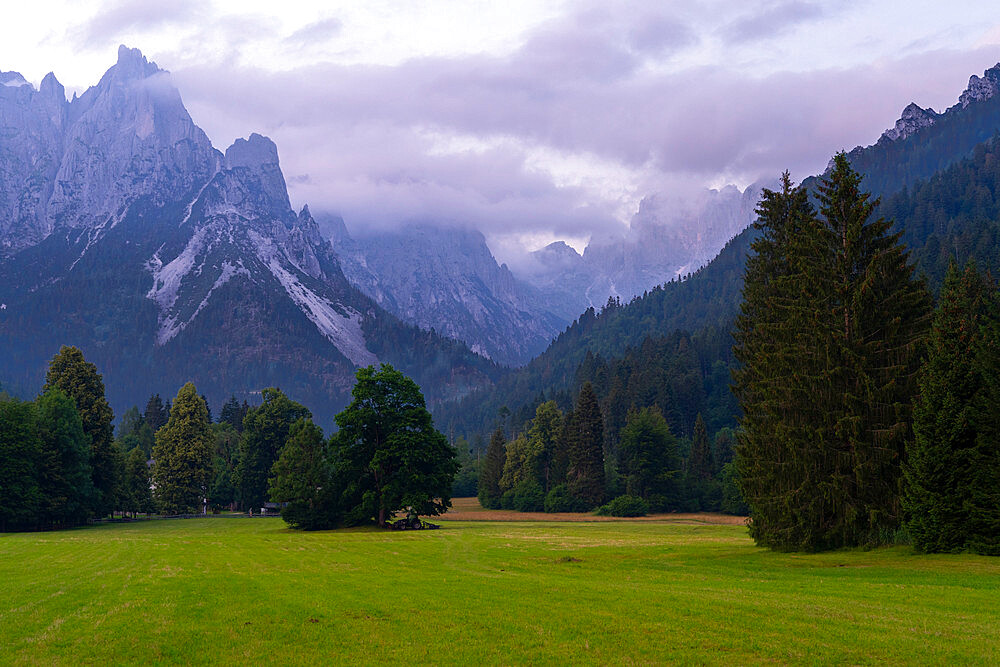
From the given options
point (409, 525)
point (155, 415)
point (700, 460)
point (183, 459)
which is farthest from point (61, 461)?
point (155, 415)

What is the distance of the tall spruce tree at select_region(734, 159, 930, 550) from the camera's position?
3841 cm

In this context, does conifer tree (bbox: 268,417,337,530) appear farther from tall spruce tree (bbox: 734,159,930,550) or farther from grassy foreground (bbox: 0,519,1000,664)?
tall spruce tree (bbox: 734,159,930,550)

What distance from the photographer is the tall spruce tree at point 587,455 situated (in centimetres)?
11719

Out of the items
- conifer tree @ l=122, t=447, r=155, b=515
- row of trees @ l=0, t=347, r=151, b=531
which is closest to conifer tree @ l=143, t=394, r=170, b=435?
conifer tree @ l=122, t=447, r=155, b=515

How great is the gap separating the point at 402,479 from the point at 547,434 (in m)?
55.3

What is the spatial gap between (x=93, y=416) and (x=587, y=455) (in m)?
70.3

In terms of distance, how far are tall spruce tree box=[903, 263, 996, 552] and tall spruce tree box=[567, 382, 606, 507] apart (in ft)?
271

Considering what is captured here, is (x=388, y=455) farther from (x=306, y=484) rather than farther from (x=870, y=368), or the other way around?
(x=870, y=368)

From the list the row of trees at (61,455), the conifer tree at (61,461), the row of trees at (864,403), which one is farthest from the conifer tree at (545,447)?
the row of trees at (864,403)

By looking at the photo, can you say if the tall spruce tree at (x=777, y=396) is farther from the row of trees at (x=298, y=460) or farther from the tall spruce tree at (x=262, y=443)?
the tall spruce tree at (x=262, y=443)

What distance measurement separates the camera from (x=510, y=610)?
21641 mm

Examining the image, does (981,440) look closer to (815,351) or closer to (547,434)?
(815,351)

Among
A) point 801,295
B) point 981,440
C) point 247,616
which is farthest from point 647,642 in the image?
point 801,295

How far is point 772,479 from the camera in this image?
41.5 m
